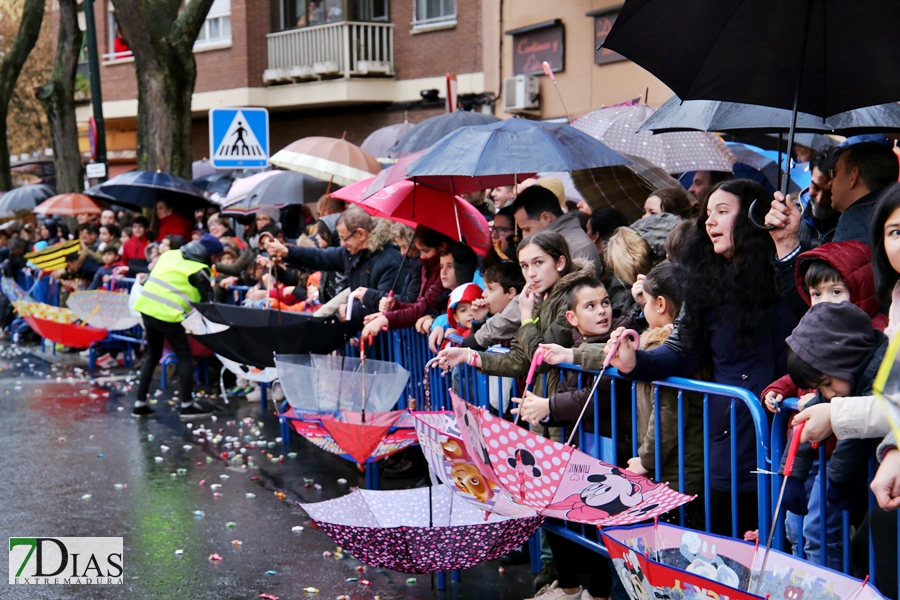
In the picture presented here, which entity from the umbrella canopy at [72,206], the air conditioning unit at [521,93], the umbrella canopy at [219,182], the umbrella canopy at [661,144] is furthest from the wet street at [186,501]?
the air conditioning unit at [521,93]

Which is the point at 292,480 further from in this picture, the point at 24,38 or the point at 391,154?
the point at 24,38

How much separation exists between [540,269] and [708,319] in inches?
50.9

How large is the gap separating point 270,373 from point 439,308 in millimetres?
2844

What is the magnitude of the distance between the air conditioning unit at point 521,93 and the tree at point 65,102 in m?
8.68

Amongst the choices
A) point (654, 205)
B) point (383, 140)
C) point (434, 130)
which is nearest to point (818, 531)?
point (654, 205)

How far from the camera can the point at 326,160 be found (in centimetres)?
1132

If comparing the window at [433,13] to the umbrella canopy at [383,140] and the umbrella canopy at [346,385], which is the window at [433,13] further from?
the umbrella canopy at [346,385]

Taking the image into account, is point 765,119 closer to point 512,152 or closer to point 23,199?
point 512,152

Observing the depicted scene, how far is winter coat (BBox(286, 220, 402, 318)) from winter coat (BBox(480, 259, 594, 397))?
2579 mm

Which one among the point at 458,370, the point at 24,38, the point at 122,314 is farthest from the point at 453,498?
the point at 24,38

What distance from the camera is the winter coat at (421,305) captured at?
7523mm

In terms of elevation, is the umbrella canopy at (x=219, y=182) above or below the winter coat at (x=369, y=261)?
above

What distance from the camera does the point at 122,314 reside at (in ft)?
42.9

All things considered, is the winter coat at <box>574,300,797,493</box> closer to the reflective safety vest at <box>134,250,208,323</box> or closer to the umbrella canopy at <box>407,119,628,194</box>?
the umbrella canopy at <box>407,119,628,194</box>
